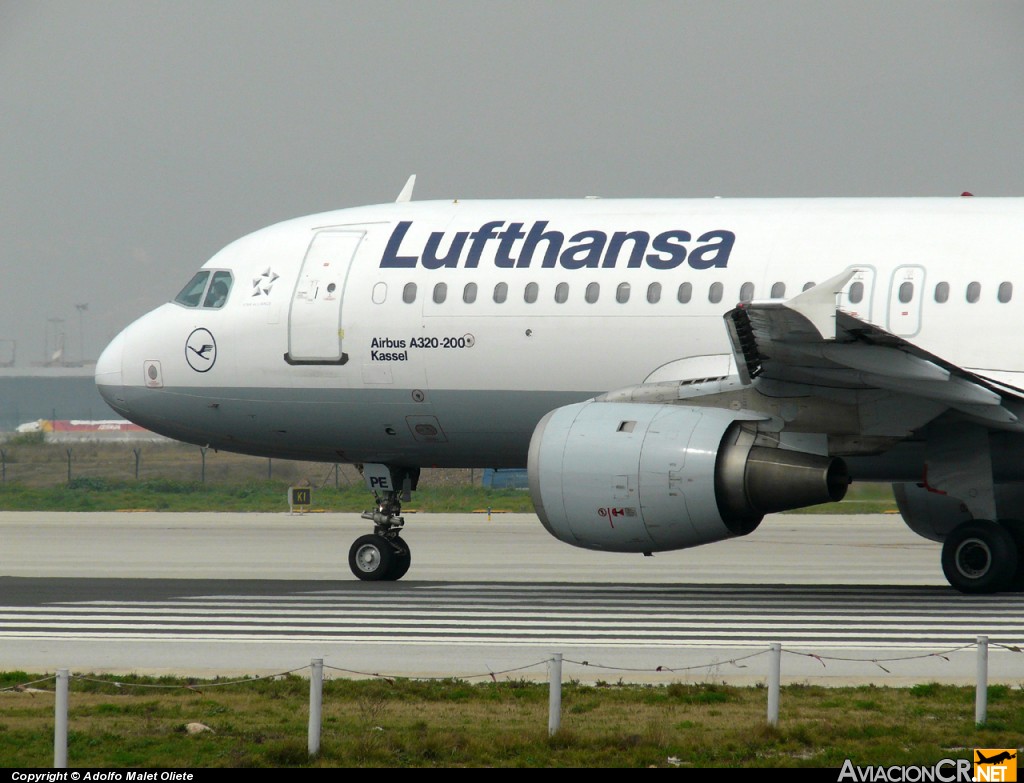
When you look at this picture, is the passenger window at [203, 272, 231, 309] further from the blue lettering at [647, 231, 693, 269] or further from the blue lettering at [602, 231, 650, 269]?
the blue lettering at [647, 231, 693, 269]

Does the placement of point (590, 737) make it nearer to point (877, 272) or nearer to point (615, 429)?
point (615, 429)

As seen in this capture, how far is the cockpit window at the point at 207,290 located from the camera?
26.0 meters

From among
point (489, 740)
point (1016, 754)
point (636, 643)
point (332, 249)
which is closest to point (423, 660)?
point (636, 643)

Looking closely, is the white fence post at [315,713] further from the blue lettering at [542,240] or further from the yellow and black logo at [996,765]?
the blue lettering at [542,240]

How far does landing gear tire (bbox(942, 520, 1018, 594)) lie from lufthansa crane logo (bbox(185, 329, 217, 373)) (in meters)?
11.9

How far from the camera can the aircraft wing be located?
18.6 m

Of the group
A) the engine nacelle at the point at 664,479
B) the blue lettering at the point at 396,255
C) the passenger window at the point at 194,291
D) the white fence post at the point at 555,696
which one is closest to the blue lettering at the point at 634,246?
the blue lettering at the point at 396,255

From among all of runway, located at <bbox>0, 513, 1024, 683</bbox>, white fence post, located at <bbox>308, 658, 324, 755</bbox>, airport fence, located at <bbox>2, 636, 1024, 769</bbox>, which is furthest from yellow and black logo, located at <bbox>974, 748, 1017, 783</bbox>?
white fence post, located at <bbox>308, 658, 324, 755</bbox>

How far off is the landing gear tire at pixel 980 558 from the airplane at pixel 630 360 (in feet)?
0.13

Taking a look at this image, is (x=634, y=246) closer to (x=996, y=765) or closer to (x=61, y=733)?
(x=996, y=765)

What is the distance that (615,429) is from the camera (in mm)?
20250

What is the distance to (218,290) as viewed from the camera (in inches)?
1027

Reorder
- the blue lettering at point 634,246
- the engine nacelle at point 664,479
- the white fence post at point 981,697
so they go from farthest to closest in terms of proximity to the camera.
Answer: the blue lettering at point 634,246
the engine nacelle at point 664,479
the white fence post at point 981,697

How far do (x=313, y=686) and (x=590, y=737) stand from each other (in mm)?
2053
